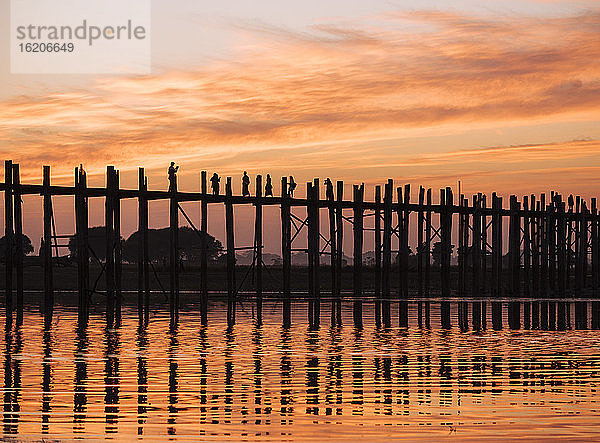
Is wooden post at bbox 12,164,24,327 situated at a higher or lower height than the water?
higher

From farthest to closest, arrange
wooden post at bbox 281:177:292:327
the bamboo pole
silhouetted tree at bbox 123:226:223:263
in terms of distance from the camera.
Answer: silhouetted tree at bbox 123:226:223:263, wooden post at bbox 281:177:292:327, the bamboo pole

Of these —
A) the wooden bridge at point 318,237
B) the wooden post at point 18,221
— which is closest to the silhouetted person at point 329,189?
the wooden bridge at point 318,237

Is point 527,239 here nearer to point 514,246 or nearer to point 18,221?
point 514,246

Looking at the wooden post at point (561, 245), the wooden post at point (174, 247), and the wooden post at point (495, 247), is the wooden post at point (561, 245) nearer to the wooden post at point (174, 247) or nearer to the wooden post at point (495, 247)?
the wooden post at point (495, 247)

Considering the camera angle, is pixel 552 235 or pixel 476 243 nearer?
pixel 476 243

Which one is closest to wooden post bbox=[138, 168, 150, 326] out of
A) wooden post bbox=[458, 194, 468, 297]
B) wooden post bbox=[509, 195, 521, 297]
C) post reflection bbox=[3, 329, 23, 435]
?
post reflection bbox=[3, 329, 23, 435]

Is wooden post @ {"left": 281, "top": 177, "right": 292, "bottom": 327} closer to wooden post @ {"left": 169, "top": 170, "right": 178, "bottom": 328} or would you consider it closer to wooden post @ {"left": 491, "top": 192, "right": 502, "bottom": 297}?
wooden post @ {"left": 169, "top": 170, "right": 178, "bottom": 328}

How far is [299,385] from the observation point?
589 inches

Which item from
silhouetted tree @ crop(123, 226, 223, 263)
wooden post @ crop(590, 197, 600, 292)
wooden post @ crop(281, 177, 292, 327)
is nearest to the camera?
wooden post @ crop(281, 177, 292, 327)

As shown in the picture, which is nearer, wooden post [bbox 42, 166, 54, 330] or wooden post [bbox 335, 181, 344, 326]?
wooden post [bbox 42, 166, 54, 330]

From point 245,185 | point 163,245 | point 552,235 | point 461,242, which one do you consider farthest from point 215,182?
point 163,245

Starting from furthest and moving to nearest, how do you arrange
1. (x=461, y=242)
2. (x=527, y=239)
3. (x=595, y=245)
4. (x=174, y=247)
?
1. (x=595, y=245)
2. (x=527, y=239)
3. (x=461, y=242)
4. (x=174, y=247)

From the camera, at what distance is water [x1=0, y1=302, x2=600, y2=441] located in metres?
11.6

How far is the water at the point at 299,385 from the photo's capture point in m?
11.6
